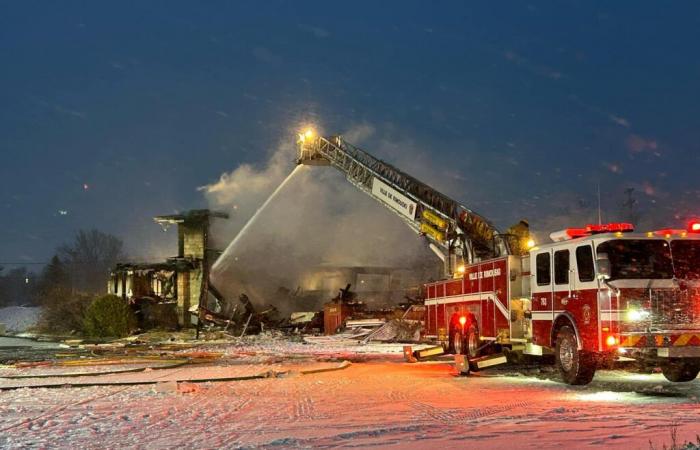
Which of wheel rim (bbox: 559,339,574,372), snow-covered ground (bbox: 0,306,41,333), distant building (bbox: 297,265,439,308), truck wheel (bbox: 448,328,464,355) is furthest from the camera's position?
snow-covered ground (bbox: 0,306,41,333)

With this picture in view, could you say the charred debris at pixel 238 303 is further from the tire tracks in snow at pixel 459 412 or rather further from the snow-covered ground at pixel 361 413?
the tire tracks in snow at pixel 459 412

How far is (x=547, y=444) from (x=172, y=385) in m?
6.86

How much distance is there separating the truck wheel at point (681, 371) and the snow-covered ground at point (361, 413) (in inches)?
6.7

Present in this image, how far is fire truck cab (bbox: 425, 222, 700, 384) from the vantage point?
10.7 meters

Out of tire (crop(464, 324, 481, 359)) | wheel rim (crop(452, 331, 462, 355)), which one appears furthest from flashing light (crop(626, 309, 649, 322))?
wheel rim (crop(452, 331, 462, 355))

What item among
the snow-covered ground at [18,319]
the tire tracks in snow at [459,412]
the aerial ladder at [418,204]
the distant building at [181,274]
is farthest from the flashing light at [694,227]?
the snow-covered ground at [18,319]

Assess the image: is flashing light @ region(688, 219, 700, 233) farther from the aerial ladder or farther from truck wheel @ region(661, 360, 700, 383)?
the aerial ladder

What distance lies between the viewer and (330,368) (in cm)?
1559

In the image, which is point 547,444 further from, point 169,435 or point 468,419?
point 169,435

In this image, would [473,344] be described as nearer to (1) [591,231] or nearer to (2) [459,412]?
(1) [591,231]

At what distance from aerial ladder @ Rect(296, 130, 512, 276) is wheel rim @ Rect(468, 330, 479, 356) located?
440 centimetres

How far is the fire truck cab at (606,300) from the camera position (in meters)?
10.7

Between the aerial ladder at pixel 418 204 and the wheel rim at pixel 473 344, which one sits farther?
the aerial ladder at pixel 418 204

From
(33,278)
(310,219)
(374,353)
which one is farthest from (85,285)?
(374,353)
